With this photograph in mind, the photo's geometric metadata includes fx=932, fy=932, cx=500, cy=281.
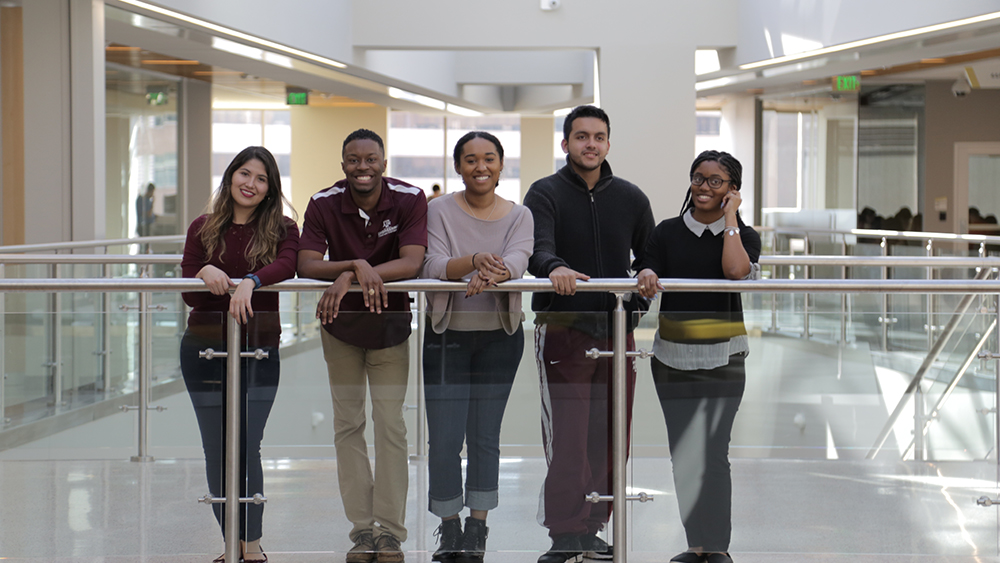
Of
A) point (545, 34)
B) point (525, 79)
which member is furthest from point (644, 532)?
point (525, 79)

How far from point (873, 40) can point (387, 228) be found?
836 cm

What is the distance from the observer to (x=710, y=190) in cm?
355

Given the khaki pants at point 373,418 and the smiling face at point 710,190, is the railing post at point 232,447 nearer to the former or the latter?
the khaki pants at point 373,418

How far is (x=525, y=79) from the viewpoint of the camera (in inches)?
667

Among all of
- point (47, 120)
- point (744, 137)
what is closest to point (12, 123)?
point (47, 120)

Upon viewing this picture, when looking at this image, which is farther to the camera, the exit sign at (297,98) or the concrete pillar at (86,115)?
the exit sign at (297,98)

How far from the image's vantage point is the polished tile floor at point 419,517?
345cm

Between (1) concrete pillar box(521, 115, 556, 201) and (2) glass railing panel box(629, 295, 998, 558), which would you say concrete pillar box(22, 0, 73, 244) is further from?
(1) concrete pillar box(521, 115, 556, 201)

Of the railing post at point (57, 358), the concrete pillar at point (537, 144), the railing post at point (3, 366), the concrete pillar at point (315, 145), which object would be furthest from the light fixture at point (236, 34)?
the concrete pillar at point (537, 144)

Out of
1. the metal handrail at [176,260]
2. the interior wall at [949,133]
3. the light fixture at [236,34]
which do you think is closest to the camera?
the metal handrail at [176,260]

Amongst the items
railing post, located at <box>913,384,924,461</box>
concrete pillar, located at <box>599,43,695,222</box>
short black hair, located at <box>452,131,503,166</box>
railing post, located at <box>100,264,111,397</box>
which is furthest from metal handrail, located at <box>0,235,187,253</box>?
concrete pillar, located at <box>599,43,695,222</box>

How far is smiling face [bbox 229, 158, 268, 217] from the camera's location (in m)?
3.55

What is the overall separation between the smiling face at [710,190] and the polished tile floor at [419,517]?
0.98 m

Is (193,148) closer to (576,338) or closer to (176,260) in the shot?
(176,260)
